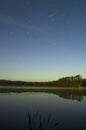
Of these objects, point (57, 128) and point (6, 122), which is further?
point (6, 122)

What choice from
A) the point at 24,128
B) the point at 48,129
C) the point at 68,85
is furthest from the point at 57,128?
the point at 68,85

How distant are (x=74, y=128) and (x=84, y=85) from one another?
13330 cm

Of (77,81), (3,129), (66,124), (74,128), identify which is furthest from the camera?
(77,81)

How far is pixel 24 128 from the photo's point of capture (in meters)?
13.5

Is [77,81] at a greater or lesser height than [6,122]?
greater

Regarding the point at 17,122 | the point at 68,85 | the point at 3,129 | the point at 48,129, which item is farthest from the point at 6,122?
the point at 68,85

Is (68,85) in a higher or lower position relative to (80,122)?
higher

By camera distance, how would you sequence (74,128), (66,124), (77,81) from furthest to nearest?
(77,81)
(66,124)
(74,128)

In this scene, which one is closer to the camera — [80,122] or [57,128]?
[57,128]

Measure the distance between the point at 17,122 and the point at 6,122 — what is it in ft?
2.60

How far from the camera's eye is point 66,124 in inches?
602

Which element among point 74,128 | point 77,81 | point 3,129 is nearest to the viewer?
point 3,129

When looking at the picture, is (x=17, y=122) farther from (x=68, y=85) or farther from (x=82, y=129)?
(x=68, y=85)

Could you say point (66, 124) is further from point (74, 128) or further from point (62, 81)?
point (62, 81)
